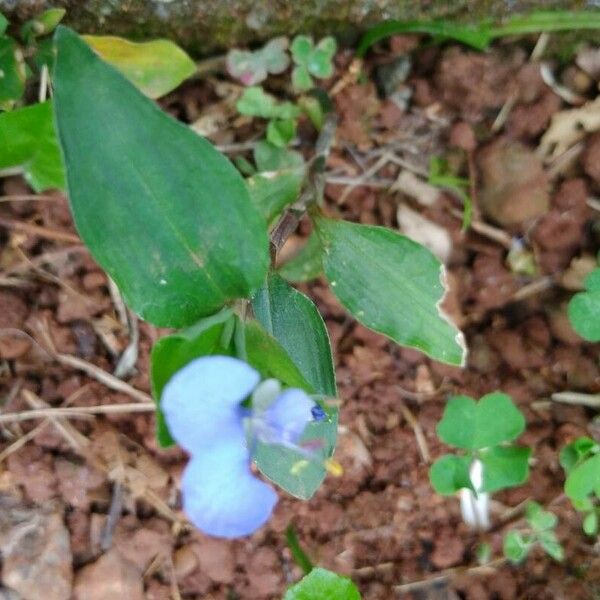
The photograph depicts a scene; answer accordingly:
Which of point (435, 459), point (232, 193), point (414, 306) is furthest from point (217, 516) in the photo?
point (435, 459)

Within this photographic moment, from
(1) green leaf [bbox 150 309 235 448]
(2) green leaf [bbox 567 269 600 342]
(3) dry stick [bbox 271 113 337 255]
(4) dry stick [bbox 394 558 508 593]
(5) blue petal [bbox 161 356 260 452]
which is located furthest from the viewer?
(4) dry stick [bbox 394 558 508 593]

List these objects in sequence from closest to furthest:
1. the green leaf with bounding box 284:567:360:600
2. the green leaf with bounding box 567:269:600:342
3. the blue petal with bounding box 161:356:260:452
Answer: the blue petal with bounding box 161:356:260:452 < the green leaf with bounding box 284:567:360:600 < the green leaf with bounding box 567:269:600:342

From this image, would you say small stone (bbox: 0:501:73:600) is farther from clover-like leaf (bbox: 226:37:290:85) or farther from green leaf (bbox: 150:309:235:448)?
clover-like leaf (bbox: 226:37:290:85)

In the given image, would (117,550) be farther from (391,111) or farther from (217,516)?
(391,111)

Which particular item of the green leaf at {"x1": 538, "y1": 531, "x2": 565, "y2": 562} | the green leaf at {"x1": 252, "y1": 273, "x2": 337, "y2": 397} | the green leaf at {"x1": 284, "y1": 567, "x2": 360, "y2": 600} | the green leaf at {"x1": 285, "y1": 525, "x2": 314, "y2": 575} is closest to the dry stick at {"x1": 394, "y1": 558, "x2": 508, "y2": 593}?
the green leaf at {"x1": 538, "y1": 531, "x2": 565, "y2": 562}

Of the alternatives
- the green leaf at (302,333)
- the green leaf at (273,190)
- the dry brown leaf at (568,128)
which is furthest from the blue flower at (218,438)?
the dry brown leaf at (568,128)

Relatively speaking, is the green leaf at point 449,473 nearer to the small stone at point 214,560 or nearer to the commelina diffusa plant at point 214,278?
the commelina diffusa plant at point 214,278
